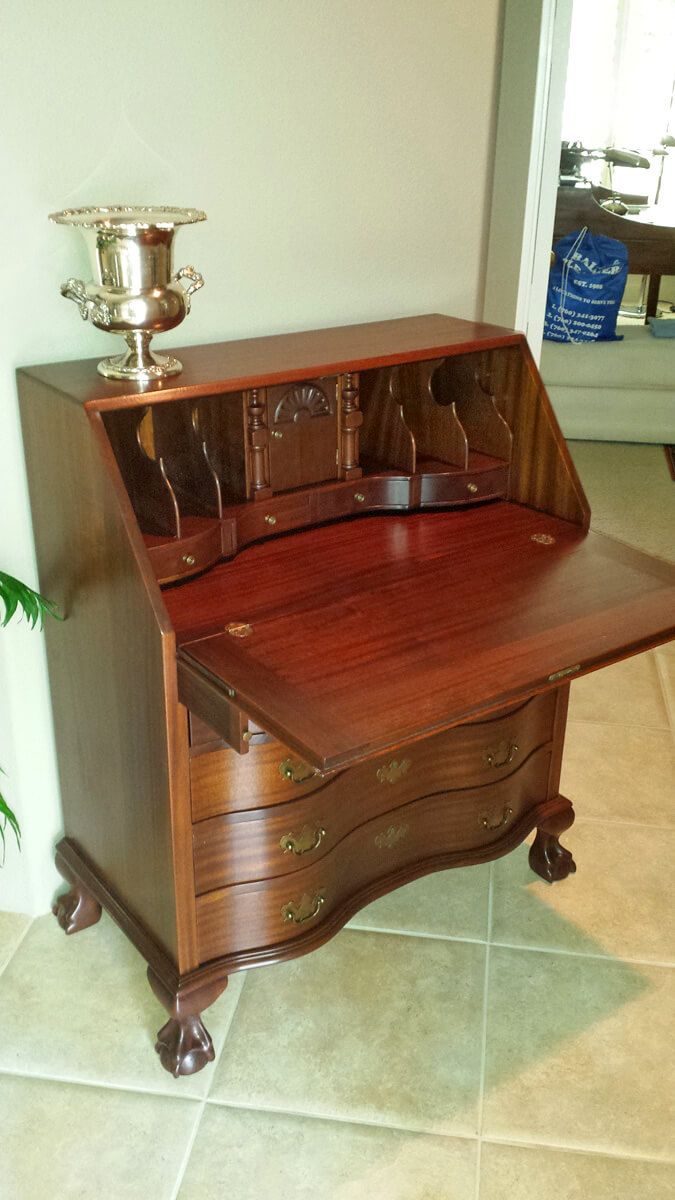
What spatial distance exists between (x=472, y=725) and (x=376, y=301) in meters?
0.89

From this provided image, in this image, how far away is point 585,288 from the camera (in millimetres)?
4473

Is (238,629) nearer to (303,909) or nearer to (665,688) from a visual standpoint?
(303,909)

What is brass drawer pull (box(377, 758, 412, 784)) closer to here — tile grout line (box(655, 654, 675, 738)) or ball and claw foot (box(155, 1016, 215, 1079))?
ball and claw foot (box(155, 1016, 215, 1079))

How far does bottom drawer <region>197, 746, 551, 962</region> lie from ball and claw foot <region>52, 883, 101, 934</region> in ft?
1.33

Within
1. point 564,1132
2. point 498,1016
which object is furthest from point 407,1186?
point 498,1016

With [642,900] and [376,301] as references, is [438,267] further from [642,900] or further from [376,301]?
[642,900]

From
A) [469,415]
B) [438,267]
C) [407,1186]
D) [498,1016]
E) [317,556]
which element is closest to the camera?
[407,1186]

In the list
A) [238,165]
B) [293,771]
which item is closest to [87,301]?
[238,165]

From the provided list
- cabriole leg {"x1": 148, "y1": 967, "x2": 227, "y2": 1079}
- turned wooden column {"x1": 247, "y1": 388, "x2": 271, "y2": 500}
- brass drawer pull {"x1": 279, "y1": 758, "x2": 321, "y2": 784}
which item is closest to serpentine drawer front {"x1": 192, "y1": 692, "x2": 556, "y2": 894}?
brass drawer pull {"x1": 279, "y1": 758, "x2": 321, "y2": 784}

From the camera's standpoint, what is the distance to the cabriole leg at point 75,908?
2.13 metres

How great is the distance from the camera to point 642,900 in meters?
2.33

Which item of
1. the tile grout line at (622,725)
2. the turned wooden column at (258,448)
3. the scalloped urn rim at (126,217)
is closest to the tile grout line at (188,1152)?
the turned wooden column at (258,448)

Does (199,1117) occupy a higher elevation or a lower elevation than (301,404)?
lower

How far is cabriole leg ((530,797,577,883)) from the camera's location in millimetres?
2330
